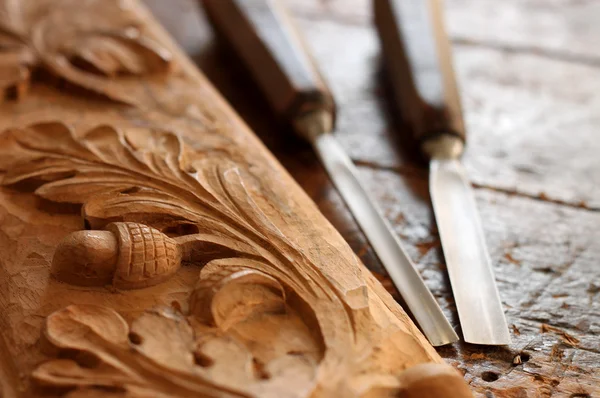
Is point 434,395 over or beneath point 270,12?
beneath

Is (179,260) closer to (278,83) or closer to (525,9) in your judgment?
(278,83)

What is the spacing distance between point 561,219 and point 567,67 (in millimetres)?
386

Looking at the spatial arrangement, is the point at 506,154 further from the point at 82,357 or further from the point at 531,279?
the point at 82,357

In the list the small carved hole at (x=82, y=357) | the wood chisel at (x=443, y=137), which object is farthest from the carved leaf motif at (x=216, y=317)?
the wood chisel at (x=443, y=137)

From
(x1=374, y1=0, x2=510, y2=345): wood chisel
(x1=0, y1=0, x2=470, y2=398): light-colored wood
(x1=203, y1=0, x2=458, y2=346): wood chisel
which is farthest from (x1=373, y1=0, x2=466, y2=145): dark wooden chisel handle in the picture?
(x1=0, y1=0, x2=470, y2=398): light-colored wood

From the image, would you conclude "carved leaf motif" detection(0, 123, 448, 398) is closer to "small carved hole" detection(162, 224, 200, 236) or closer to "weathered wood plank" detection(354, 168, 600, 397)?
"small carved hole" detection(162, 224, 200, 236)

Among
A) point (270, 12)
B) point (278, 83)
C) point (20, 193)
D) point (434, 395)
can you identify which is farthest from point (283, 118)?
point (434, 395)

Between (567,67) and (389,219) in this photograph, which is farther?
(567,67)

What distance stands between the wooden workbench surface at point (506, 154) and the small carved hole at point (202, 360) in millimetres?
222

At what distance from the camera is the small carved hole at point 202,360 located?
49cm

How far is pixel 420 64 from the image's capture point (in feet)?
2.92

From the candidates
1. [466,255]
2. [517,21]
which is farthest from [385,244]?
[517,21]

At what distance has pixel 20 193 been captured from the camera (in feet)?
2.21

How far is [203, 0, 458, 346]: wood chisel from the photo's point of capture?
65 centimetres
